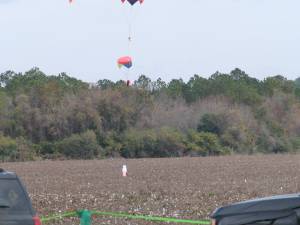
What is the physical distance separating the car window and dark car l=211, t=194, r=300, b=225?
12.3 feet

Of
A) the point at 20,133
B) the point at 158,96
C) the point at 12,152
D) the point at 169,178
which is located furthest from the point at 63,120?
the point at 169,178

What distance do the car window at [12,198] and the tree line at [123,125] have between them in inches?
2636

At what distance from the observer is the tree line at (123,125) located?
266 feet

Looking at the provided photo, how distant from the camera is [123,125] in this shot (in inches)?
3447

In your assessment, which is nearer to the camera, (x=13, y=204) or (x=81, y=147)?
(x=13, y=204)

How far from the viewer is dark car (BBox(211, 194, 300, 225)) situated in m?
7.96

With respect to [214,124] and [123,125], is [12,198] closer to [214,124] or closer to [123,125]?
[123,125]

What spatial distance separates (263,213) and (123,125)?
79528 mm

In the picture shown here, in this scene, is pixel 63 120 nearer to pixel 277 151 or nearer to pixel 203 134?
pixel 203 134

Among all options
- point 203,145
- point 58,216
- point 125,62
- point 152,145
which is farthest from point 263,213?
point 203,145

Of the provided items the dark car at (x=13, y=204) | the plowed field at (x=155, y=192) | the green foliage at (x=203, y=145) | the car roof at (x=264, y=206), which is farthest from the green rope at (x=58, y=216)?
the green foliage at (x=203, y=145)

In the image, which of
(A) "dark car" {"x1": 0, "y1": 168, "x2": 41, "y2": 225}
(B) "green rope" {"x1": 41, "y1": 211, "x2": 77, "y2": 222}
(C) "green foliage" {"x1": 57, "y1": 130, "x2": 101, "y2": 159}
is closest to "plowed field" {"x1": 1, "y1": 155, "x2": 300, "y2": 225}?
(B) "green rope" {"x1": 41, "y1": 211, "x2": 77, "y2": 222}

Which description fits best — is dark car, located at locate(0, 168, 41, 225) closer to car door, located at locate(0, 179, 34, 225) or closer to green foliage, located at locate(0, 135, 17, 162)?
car door, located at locate(0, 179, 34, 225)

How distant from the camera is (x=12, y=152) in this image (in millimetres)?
79438
